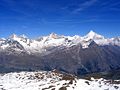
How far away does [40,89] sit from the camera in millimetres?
67562

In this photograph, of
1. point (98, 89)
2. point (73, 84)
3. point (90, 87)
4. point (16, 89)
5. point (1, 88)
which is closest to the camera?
point (98, 89)

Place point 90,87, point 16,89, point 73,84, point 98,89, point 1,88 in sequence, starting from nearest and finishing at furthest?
point 98,89, point 90,87, point 73,84, point 16,89, point 1,88

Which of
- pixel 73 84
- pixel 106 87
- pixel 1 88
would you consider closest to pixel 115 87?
pixel 106 87

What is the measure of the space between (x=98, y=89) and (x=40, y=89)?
16.3 meters

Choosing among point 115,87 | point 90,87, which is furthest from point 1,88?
point 115,87

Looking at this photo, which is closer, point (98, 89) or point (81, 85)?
point (98, 89)

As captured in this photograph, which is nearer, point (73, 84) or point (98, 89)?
point (98, 89)

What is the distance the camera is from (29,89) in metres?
68.8

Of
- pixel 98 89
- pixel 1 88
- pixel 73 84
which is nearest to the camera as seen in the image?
pixel 98 89

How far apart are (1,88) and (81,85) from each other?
24.5m

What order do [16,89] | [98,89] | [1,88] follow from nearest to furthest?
[98,89], [16,89], [1,88]

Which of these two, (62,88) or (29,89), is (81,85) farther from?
(29,89)

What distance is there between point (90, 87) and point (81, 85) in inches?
151

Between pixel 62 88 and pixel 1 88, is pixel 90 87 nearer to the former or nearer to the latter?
pixel 62 88
